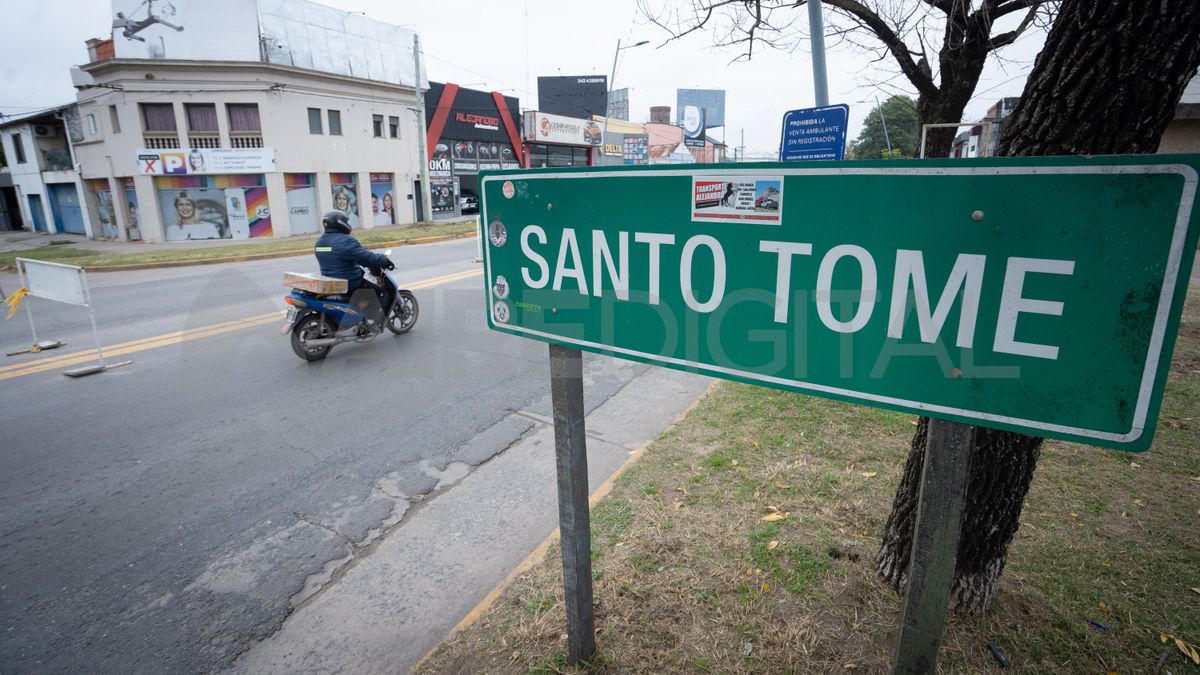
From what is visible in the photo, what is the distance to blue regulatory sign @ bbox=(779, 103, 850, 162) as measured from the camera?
709 cm

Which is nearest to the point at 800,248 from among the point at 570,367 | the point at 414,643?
the point at 570,367

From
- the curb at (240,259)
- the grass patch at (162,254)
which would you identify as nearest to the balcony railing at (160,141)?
the grass patch at (162,254)

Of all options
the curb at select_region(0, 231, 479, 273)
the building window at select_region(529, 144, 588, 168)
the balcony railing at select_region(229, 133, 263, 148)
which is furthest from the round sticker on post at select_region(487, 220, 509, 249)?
the building window at select_region(529, 144, 588, 168)

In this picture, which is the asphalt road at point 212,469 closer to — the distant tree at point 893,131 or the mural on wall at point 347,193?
the mural on wall at point 347,193

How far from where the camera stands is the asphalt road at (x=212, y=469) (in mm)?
3023

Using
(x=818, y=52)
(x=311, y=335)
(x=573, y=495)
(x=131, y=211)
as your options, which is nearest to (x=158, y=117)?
(x=131, y=211)

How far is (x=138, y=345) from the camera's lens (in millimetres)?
7684

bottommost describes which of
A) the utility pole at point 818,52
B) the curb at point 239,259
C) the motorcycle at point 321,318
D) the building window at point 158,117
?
the curb at point 239,259

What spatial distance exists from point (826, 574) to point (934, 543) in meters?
1.44

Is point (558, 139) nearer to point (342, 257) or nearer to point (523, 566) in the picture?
point (342, 257)

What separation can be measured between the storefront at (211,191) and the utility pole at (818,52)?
76.6 ft

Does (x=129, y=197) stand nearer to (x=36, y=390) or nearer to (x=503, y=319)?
(x=36, y=390)

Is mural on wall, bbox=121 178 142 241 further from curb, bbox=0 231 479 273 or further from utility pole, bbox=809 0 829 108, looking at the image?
utility pole, bbox=809 0 829 108

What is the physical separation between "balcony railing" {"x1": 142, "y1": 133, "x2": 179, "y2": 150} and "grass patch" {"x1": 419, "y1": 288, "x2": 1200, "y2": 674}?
2697 centimetres
